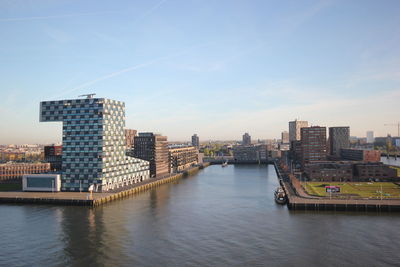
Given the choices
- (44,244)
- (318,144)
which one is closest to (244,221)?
(44,244)

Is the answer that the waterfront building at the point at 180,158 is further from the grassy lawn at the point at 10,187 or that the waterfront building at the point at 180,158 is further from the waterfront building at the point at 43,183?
the waterfront building at the point at 43,183

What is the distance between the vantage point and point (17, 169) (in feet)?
380

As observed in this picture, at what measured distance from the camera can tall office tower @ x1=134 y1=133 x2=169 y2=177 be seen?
132125mm

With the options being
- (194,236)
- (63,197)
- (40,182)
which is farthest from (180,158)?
(194,236)

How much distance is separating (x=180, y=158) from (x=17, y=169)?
75562mm

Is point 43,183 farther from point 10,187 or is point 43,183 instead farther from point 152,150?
point 152,150

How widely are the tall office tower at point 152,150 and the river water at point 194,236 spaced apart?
176 feet

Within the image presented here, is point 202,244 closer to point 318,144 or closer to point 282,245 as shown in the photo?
point 282,245

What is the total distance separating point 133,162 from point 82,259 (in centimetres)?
6580

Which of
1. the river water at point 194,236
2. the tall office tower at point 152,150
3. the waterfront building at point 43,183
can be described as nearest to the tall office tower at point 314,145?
the tall office tower at point 152,150

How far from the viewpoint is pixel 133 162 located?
108188 millimetres

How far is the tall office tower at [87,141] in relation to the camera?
9075 cm

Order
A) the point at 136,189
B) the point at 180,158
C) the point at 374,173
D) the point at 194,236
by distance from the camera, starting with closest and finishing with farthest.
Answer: the point at 194,236 < the point at 136,189 < the point at 374,173 < the point at 180,158

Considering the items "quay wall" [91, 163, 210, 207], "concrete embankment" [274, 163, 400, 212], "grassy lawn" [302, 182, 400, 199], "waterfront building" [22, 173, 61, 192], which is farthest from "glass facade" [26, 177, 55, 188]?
"grassy lawn" [302, 182, 400, 199]
